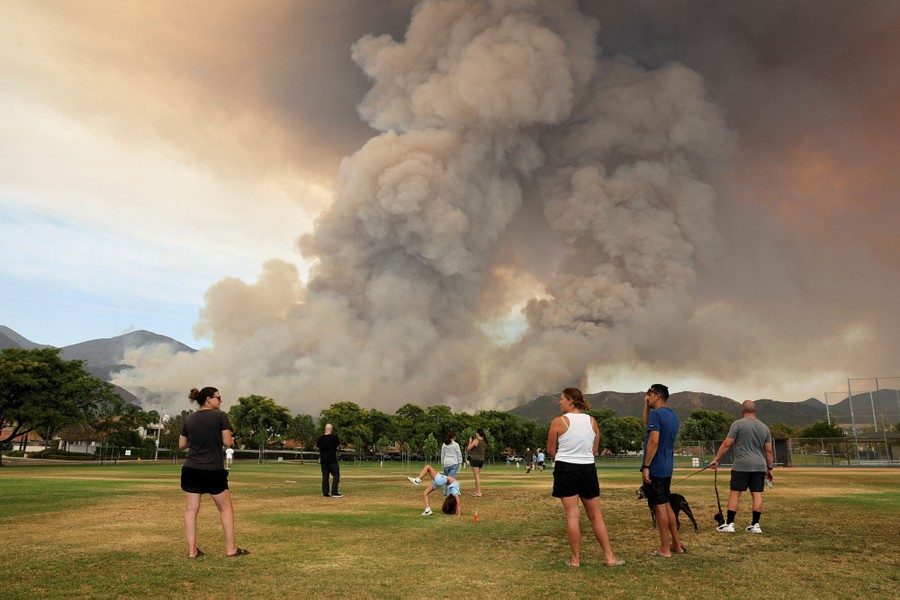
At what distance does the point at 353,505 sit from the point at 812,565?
11.3 metres

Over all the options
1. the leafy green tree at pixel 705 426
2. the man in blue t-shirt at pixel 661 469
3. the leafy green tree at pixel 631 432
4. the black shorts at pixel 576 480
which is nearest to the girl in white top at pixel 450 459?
the man in blue t-shirt at pixel 661 469

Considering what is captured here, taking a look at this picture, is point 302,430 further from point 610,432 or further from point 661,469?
point 661,469

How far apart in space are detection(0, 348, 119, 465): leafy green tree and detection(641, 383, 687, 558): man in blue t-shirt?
206 feet

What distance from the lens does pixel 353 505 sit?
16031 millimetres

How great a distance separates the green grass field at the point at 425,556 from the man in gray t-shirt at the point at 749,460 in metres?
0.46

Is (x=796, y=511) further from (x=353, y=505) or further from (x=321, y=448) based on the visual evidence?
(x=321, y=448)

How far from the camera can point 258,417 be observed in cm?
10438

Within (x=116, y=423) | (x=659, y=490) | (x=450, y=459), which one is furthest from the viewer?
(x=116, y=423)

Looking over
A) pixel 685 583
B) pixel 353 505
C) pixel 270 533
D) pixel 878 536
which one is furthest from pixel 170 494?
pixel 878 536

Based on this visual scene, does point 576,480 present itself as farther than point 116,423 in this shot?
No

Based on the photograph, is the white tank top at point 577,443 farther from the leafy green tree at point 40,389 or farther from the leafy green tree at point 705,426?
the leafy green tree at point 705,426

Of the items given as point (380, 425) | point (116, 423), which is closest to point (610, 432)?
point (380, 425)

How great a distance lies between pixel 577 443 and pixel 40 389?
66743 millimetres

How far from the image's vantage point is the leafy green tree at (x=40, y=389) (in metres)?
56.3
